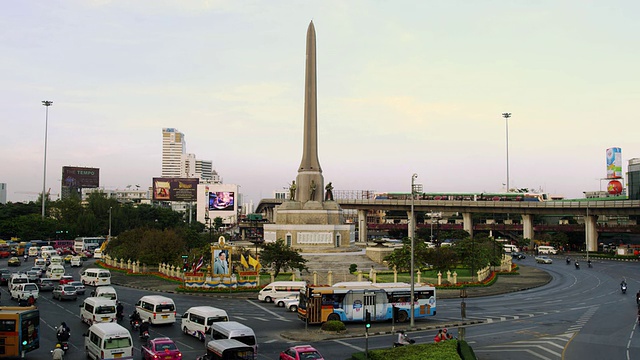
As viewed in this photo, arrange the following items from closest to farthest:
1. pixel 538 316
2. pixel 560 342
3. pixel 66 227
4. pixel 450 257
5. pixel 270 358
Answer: pixel 270 358, pixel 560 342, pixel 538 316, pixel 450 257, pixel 66 227

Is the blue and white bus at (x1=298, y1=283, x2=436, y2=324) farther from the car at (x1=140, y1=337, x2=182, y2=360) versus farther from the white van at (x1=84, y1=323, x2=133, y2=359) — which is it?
the white van at (x1=84, y1=323, x2=133, y2=359)

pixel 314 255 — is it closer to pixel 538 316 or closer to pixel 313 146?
pixel 313 146

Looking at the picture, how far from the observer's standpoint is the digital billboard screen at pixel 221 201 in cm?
14575

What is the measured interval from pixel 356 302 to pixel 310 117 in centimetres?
4681

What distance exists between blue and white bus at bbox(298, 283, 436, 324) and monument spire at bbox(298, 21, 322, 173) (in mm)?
44431

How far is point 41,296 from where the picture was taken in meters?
44.3

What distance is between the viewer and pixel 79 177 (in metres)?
158

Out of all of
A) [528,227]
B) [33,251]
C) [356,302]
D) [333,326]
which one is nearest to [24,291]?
[333,326]

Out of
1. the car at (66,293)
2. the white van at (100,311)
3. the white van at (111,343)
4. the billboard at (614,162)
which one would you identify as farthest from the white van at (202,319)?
the billboard at (614,162)

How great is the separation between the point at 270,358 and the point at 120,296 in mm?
24802

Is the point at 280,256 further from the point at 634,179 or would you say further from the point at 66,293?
the point at 634,179

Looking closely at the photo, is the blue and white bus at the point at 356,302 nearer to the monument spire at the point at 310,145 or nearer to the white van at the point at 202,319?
the white van at the point at 202,319

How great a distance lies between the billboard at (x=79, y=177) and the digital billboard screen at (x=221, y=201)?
38.7 metres

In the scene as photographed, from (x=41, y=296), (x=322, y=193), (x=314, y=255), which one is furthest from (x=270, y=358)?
(x=322, y=193)
